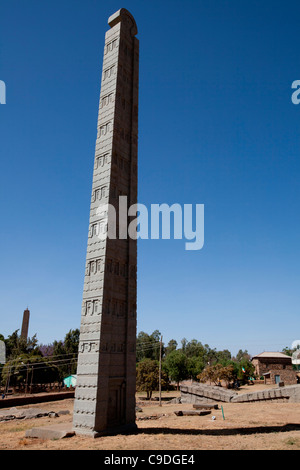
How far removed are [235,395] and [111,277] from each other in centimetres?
2696

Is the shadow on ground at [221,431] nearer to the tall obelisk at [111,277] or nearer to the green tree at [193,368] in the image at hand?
the tall obelisk at [111,277]

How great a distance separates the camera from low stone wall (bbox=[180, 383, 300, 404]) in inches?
1324

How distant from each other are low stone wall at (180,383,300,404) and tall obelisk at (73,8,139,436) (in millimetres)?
22344

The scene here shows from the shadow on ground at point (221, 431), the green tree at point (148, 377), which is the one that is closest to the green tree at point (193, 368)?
the green tree at point (148, 377)

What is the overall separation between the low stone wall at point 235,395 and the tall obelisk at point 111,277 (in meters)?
22.3

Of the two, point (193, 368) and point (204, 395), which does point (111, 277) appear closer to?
point (204, 395)

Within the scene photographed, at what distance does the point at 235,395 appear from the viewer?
36.3 meters

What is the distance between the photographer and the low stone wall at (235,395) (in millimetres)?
33625

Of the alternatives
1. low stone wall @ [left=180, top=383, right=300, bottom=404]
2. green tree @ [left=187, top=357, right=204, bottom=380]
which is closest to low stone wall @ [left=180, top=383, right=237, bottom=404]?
low stone wall @ [left=180, top=383, right=300, bottom=404]

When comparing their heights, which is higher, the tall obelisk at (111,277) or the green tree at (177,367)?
the tall obelisk at (111,277)

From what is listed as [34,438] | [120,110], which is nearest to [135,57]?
[120,110]

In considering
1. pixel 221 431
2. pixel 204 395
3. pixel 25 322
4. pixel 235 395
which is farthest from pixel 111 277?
pixel 25 322

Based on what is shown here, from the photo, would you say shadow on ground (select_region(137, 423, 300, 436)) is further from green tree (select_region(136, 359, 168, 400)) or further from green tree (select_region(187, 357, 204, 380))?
green tree (select_region(187, 357, 204, 380))

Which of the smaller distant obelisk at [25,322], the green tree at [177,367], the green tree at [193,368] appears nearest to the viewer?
the green tree at [177,367]
